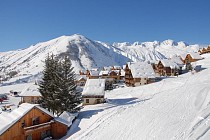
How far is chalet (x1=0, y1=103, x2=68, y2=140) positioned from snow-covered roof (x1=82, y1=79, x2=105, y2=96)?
1558 centimetres

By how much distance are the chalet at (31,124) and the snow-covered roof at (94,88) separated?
15580 mm

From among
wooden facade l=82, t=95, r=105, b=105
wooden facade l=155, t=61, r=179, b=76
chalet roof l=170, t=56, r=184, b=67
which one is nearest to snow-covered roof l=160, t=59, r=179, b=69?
wooden facade l=155, t=61, r=179, b=76

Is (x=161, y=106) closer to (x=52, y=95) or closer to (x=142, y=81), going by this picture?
(x=52, y=95)

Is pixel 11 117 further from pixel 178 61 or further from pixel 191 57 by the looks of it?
pixel 191 57

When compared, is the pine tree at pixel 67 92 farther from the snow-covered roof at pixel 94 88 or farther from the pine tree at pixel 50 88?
the snow-covered roof at pixel 94 88

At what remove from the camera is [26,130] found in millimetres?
32438

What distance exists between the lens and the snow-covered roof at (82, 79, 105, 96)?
5020 centimetres

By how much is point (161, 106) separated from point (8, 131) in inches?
876

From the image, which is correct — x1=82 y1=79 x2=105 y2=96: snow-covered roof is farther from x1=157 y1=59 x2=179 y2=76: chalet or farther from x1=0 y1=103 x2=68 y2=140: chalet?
x1=157 y1=59 x2=179 y2=76: chalet

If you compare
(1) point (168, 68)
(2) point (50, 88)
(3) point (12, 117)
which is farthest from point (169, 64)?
(3) point (12, 117)

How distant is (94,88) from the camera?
170ft

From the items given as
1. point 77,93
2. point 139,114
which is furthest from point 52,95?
point 139,114

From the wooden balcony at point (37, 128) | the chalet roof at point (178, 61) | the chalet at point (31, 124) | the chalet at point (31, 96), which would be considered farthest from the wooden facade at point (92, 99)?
the chalet roof at point (178, 61)

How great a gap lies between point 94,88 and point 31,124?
20.4 metres
